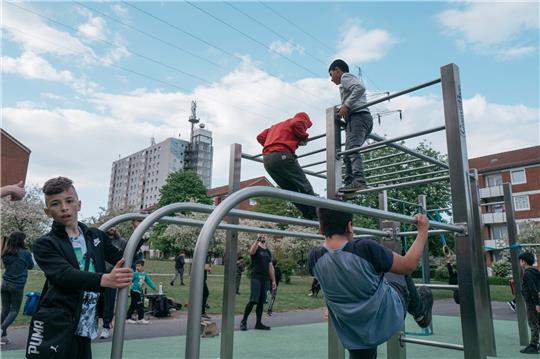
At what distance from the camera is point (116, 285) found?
6.14 feet

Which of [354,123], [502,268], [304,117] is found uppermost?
[304,117]

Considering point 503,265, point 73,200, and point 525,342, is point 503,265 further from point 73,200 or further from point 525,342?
point 73,200

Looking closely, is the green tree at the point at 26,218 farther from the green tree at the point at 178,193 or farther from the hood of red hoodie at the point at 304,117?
the hood of red hoodie at the point at 304,117

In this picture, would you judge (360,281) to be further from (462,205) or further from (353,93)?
(353,93)

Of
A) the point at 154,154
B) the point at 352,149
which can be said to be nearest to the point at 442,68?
the point at 352,149

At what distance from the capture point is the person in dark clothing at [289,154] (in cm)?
419

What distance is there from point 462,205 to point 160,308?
8.34 metres

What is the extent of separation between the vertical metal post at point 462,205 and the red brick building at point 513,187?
3466cm

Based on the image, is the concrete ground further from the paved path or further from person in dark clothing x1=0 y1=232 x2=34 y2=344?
person in dark clothing x1=0 y1=232 x2=34 y2=344

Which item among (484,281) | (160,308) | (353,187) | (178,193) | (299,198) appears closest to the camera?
(299,198)

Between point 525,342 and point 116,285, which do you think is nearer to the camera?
point 116,285

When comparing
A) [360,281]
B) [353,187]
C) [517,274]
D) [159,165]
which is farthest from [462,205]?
[159,165]

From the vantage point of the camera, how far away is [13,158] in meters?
38.1

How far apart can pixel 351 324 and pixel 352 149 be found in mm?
1685
